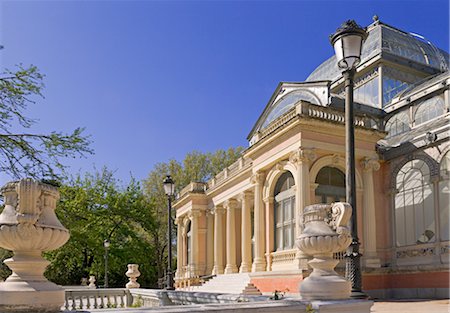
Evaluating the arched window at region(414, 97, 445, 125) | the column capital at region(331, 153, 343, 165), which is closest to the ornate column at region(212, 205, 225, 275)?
the column capital at region(331, 153, 343, 165)

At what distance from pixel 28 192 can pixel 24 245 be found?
21.9 inches

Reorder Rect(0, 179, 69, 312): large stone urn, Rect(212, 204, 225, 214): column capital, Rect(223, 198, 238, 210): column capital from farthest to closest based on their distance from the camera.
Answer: Rect(212, 204, 225, 214): column capital, Rect(223, 198, 238, 210): column capital, Rect(0, 179, 69, 312): large stone urn

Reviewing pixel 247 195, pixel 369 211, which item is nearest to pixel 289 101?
pixel 247 195

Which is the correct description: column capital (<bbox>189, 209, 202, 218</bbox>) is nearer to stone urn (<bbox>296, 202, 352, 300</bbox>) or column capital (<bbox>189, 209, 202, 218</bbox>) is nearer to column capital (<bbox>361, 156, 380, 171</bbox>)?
column capital (<bbox>361, 156, 380, 171</bbox>)

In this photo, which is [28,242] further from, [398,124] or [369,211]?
[398,124]

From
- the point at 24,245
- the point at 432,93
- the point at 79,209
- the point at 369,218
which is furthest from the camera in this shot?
the point at 79,209

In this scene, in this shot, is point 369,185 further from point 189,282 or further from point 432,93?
point 189,282

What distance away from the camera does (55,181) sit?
1107 cm

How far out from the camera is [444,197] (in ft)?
59.4

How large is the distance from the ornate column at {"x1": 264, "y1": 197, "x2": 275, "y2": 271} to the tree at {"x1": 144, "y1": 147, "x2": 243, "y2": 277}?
23.3 meters

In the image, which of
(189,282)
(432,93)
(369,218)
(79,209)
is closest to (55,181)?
(369,218)

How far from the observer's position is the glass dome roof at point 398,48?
1019 inches

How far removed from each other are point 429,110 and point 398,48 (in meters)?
6.28

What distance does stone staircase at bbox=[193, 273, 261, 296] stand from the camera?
20016 mm
